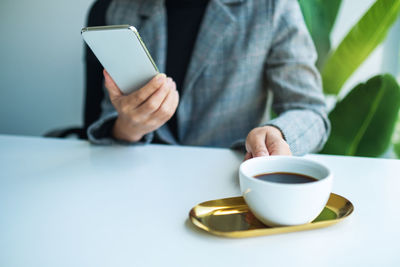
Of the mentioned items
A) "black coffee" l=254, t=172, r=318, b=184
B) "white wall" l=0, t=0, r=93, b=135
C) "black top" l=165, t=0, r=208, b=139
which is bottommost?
"white wall" l=0, t=0, r=93, b=135

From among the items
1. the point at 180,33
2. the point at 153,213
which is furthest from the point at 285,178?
the point at 180,33

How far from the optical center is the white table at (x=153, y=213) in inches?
12.4

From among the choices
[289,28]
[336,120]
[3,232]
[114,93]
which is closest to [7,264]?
[3,232]

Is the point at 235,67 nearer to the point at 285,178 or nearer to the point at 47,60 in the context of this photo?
the point at 285,178

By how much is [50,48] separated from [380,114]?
3.72 feet

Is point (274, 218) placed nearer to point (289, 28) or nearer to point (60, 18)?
point (289, 28)

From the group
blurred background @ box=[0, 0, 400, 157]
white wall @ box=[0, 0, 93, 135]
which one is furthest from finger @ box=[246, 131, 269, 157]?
white wall @ box=[0, 0, 93, 135]

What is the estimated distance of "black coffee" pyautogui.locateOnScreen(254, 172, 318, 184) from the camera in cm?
34

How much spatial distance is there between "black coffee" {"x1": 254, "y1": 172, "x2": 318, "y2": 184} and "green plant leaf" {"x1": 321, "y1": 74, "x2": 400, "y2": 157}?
1.87 feet

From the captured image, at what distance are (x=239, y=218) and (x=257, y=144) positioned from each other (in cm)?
14

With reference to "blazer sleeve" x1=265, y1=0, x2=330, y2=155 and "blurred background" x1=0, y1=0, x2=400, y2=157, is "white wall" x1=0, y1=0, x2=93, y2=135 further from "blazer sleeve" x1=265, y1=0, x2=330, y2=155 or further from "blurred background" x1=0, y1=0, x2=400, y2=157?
"blazer sleeve" x1=265, y1=0, x2=330, y2=155

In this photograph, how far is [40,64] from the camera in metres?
1.35

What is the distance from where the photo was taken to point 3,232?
1.20 ft

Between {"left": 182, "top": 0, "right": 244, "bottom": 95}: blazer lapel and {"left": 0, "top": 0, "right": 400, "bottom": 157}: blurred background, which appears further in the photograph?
{"left": 0, "top": 0, "right": 400, "bottom": 157}: blurred background
